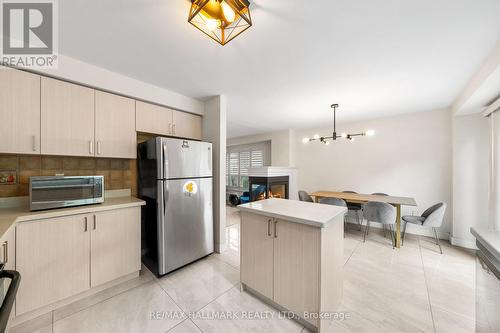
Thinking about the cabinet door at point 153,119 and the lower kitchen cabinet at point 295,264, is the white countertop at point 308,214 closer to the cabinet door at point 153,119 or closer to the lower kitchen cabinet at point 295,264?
the lower kitchen cabinet at point 295,264

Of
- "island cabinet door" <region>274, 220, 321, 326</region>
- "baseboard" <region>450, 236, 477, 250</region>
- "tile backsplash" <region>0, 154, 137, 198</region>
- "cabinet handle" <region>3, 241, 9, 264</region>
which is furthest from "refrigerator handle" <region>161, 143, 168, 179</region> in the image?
"baseboard" <region>450, 236, 477, 250</region>

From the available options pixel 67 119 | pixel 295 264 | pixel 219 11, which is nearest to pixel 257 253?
pixel 295 264

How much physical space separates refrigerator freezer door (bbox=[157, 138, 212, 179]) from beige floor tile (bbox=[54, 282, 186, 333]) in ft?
4.02

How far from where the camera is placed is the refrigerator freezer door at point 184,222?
6.67 ft

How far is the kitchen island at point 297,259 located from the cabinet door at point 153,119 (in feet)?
5.50

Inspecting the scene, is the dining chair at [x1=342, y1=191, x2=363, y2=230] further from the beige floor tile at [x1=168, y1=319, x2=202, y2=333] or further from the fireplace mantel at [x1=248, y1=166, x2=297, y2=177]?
the beige floor tile at [x1=168, y1=319, x2=202, y2=333]

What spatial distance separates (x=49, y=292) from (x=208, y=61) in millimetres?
2577

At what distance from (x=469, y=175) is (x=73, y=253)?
5.37m

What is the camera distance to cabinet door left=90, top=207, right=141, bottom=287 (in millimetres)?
1770

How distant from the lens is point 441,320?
152 centimetres

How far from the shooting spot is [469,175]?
A: 9.36 ft

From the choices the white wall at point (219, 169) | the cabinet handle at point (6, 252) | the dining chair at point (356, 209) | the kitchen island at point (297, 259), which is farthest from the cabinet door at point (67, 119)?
the dining chair at point (356, 209)

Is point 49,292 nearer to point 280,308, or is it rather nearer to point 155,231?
point 155,231

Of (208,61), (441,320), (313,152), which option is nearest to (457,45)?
(208,61)
